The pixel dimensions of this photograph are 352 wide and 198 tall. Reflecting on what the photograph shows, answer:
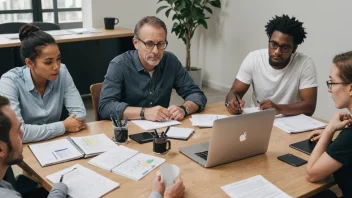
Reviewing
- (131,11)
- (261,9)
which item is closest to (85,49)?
(131,11)

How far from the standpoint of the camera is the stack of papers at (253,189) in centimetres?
142

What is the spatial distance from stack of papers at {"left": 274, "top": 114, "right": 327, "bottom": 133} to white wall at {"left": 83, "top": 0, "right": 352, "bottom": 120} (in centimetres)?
177

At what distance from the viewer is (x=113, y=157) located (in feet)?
5.46

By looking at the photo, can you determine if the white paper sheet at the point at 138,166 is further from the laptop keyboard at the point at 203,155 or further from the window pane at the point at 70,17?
the window pane at the point at 70,17

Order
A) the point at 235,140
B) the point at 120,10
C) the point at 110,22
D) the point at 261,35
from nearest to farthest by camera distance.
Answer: the point at 235,140 < the point at 261,35 < the point at 110,22 < the point at 120,10

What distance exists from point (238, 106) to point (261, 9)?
246 cm

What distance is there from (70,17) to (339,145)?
4462 millimetres

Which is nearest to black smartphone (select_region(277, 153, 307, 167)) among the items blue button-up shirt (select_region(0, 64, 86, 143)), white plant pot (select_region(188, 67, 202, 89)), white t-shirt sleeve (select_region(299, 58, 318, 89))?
white t-shirt sleeve (select_region(299, 58, 318, 89))

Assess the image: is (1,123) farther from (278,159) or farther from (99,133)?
(278,159)

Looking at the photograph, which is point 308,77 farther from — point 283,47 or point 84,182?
point 84,182

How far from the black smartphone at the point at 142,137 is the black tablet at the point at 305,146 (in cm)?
70

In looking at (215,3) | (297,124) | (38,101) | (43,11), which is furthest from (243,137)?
(43,11)

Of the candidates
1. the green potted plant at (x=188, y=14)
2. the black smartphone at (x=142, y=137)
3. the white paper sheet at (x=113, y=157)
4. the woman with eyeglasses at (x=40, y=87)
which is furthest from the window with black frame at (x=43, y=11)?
the white paper sheet at (x=113, y=157)

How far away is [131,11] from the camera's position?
5.12 meters
